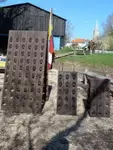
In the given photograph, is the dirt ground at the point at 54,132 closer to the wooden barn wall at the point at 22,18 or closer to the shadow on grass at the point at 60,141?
the shadow on grass at the point at 60,141

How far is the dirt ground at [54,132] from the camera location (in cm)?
534

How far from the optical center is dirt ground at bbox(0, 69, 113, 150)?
210 inches

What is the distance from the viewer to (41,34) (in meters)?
7.34

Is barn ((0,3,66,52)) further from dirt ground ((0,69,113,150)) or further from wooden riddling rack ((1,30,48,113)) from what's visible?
dirt ground ((0,69,113,150))

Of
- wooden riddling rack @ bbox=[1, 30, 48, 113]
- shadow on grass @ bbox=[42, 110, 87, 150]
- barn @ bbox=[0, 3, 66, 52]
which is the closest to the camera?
shadow on grass @ bbox=[42, 110, 87, 150]

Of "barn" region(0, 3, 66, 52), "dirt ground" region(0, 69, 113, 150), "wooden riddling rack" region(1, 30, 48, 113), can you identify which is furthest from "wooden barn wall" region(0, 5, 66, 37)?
"dirt ground" region(0, 69, 113, 150)

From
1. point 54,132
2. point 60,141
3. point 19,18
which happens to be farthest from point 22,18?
point 60,141

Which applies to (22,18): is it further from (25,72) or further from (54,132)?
(54,132)

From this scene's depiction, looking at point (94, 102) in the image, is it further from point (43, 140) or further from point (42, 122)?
point (43, 140)

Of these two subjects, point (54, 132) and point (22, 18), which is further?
point (22, 18)

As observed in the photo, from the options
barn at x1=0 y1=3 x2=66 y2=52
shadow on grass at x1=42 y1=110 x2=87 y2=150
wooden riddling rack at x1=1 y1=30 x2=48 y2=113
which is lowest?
shadow on grass at x1=42 y1=110 x2=87 y2=150

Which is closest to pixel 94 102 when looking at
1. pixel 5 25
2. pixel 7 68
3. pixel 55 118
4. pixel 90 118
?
pixel 90 118

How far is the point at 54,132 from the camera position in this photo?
602cm

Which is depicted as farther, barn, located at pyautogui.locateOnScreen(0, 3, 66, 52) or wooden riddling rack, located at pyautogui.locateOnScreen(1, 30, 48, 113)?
barn, located at pyautogui.locateOnScreen(0, 3, 66, 52)
